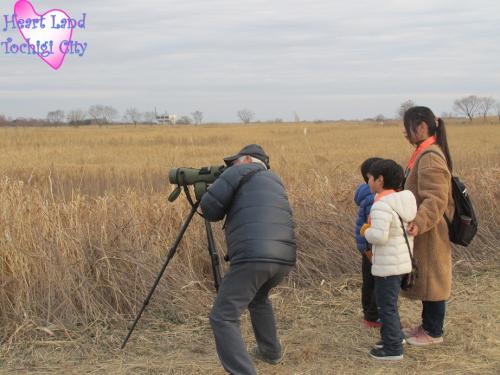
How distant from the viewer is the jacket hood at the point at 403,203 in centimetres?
392

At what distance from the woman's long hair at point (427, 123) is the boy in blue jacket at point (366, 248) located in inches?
13.9

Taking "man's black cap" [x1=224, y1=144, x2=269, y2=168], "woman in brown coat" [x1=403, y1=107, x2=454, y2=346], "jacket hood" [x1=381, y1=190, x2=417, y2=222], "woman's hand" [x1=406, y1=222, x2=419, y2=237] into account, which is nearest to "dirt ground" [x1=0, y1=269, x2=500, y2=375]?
"woman in brown coat" [x1=403, y1=107, x2=454, y2=346]

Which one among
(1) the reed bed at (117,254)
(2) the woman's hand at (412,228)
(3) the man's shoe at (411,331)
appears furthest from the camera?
(1) the reed bed at (117,254)

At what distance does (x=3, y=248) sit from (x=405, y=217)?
125 inches

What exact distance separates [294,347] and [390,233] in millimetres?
1122

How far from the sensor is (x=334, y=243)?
638 centimetres

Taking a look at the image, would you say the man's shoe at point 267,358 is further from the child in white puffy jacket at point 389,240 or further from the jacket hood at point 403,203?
the jacket hood at point 403,203

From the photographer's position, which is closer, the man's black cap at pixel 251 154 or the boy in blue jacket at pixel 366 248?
the man's black cap at pixel 251 154

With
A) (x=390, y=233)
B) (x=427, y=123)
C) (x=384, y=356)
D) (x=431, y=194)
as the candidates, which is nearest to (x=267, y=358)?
(x=384, y=356)

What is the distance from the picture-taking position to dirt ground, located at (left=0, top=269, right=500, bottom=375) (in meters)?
4.03

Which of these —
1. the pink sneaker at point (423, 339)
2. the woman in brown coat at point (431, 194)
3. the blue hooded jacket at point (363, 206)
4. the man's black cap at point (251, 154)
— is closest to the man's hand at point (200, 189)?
the man's black cap at point (251, 154)

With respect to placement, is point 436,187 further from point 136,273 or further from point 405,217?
point 136,273

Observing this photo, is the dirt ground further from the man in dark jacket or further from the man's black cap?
the man's black cap

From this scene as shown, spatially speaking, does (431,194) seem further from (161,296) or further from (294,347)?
(161,296)
